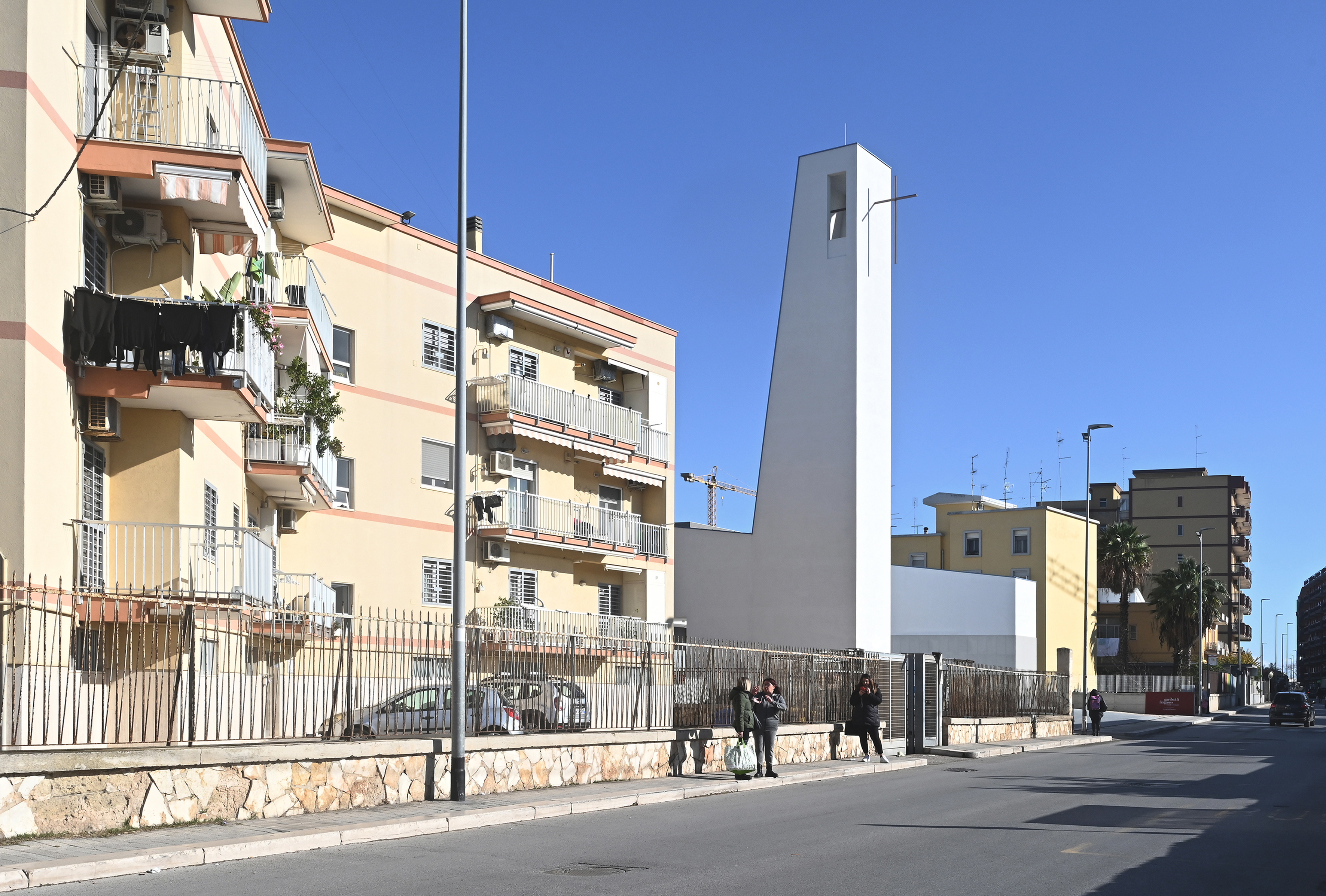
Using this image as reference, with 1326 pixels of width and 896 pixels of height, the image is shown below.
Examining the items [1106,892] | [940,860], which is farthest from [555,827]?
[1106,892]

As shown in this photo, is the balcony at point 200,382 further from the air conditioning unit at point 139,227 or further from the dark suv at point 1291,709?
the dark suv at point 1291,709

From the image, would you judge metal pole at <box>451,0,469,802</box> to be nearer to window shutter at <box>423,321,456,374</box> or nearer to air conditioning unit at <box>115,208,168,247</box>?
air conditioning unit at <box>115,208,168,247</box>

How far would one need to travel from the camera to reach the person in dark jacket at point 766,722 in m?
21.1

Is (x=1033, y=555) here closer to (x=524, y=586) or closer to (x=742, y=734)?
(x=524, y=586)

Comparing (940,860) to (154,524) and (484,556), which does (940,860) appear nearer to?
(154,524)

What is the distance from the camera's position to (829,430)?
4275 centimetres

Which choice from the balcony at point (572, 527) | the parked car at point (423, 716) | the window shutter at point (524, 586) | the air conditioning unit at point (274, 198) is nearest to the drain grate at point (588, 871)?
the parked car at point (423, 716)

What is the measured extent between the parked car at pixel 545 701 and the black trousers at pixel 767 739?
3449 mm

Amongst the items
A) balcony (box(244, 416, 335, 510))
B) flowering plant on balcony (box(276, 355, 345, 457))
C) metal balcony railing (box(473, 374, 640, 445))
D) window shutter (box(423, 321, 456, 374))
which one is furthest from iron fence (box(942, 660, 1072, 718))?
balcony (box(244, 416, 335, 510))

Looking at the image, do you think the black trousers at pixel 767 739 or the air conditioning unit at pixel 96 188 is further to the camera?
the black trousers at pixel 767 739

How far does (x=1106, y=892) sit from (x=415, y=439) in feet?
79.4

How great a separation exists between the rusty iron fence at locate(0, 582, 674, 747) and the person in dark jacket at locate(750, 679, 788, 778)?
1.91 m

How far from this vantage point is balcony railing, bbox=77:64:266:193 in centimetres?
1669

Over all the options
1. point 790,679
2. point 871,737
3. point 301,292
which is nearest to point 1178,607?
point 871,737
